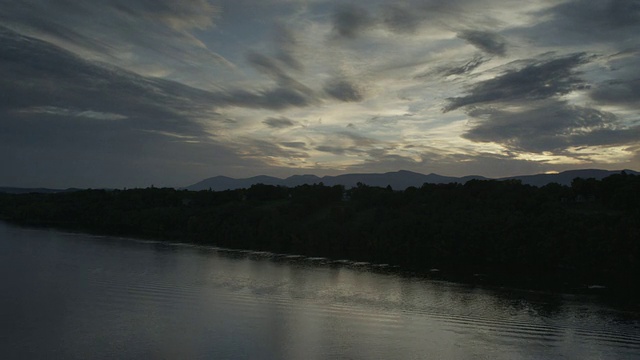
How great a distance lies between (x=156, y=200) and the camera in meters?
79.4

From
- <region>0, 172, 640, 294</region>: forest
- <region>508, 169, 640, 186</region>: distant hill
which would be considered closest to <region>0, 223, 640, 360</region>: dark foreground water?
<region>0, 172, 640, 294</region>: forest

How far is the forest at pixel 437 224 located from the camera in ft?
125

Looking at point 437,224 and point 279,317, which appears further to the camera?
point 437,224

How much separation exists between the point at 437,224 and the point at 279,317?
32.0 metres

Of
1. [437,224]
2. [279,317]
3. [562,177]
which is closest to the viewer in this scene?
[279,317]

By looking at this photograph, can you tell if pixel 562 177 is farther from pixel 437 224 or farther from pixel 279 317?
pixel 279 317

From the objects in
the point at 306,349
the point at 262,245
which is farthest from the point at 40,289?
the point at 262,245

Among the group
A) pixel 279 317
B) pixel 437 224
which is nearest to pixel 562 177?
pixel 437 224

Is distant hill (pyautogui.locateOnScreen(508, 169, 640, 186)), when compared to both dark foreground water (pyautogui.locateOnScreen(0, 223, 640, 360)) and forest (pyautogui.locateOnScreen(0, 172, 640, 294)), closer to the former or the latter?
forest (pyautogui.locateOnScreen(0, 172, 640, 294))

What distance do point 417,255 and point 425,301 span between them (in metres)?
22.8

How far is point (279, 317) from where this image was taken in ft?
66.7

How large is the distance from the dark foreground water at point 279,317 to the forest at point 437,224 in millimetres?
9018

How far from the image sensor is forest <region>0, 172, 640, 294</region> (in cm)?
3796

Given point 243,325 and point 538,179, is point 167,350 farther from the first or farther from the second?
point 538,179
